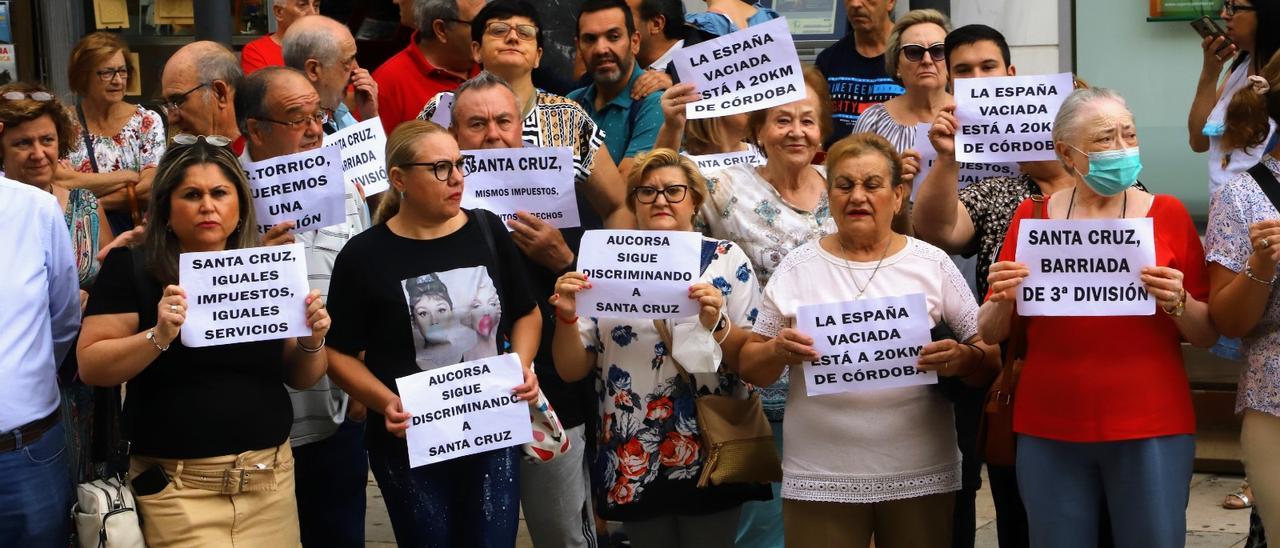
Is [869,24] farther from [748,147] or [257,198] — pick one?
[257,198]

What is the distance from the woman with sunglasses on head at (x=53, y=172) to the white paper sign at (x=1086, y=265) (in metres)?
3.21

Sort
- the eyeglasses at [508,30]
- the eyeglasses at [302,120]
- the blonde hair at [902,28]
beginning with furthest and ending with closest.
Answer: the blonde hair at [902,28] < the eyeglasses at [508,30] < the eyeglasses at [302,120]

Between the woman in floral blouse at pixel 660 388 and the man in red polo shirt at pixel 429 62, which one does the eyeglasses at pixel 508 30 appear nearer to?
the man in red polo shirt at pixel 429 62

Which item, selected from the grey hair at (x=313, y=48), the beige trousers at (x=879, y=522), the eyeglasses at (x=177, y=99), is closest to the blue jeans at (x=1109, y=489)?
the beige trousers at (x=879, y=522)

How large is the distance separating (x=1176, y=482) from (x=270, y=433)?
9.00 feet

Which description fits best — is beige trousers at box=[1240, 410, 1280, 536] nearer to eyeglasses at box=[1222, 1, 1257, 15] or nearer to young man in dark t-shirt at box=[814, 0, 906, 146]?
eyeglasses at box=[1222, 1, 1257, 15]

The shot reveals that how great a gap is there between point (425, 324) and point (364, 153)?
4.56 feet

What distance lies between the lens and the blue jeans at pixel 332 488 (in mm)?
6027

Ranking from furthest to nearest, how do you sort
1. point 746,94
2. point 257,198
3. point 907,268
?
point 746,94 → point 257,198 → point 907,268

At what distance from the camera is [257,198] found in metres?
5.77

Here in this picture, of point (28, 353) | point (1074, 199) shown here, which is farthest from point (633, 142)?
point (28, 353)

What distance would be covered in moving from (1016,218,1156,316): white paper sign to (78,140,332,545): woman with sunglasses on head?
2138mm

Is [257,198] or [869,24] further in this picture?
[869,24]

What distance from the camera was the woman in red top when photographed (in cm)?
493
